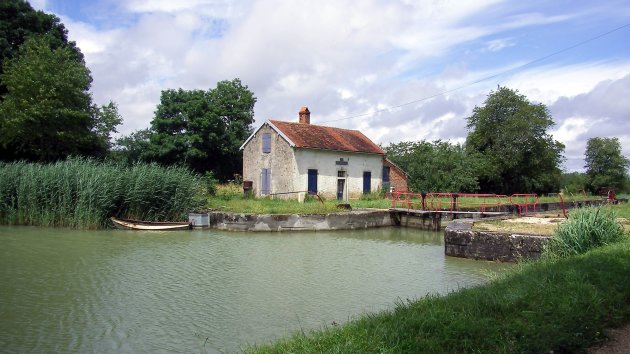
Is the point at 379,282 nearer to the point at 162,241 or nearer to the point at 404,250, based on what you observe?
the point at 404,250

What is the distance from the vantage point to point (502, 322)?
15.3 feet

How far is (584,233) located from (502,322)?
17.6ft

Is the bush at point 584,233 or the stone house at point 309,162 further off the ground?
the stone house at point 309,162

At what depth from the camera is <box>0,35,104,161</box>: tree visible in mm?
24484

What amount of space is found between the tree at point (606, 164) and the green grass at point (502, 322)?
46937 mm

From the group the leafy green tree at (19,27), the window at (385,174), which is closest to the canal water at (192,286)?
the window at (385,174)

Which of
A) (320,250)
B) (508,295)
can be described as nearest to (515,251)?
(320,250)

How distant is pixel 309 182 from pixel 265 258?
1363cm

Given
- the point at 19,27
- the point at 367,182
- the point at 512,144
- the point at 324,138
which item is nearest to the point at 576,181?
the point at 512,144

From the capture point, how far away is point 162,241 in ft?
50.7

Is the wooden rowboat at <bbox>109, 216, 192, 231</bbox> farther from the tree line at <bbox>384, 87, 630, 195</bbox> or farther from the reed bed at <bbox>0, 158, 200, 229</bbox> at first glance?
the tree line at <bbox>384, 87, 630, 195</bbox>

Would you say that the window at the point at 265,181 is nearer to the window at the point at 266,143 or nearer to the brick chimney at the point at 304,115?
the window at the point at 266,143

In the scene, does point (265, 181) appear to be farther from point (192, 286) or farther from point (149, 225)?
point (192, 286)

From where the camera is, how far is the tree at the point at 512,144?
36188 millimetres
